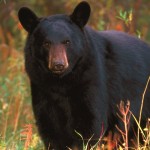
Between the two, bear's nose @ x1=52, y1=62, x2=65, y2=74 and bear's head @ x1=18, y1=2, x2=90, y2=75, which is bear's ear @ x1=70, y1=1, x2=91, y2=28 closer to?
bear's head @ x1=18, y1=2, x2=90, y2=75

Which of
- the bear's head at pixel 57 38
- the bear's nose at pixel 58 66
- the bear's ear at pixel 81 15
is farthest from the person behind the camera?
the bear's ear at pixel 81 15

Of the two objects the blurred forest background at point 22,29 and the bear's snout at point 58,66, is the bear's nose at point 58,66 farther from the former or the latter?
the blurred forest background at point 22,29

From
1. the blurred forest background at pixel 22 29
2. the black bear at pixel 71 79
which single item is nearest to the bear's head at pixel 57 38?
the black bear at pixel 71 79

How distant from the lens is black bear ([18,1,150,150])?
7105 mm

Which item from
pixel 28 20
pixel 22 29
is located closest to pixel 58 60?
pixel 28 20

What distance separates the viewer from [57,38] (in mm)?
7066

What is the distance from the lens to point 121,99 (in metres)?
7.59

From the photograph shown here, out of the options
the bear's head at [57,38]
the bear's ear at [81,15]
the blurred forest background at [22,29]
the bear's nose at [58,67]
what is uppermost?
the bear's ear at [81,15]

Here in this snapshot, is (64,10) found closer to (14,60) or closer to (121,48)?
(14,60)

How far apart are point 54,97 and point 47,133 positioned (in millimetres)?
375

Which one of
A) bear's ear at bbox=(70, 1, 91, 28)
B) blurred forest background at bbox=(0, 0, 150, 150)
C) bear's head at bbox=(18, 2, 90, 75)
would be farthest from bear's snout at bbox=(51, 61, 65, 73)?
blurred forest background at bbox=(0, 0, 150, 150)

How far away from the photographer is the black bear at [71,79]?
711 cm

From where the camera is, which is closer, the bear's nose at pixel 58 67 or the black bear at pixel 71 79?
the bear's nose at pixel 58 67

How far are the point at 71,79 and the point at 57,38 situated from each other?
0.44 m
